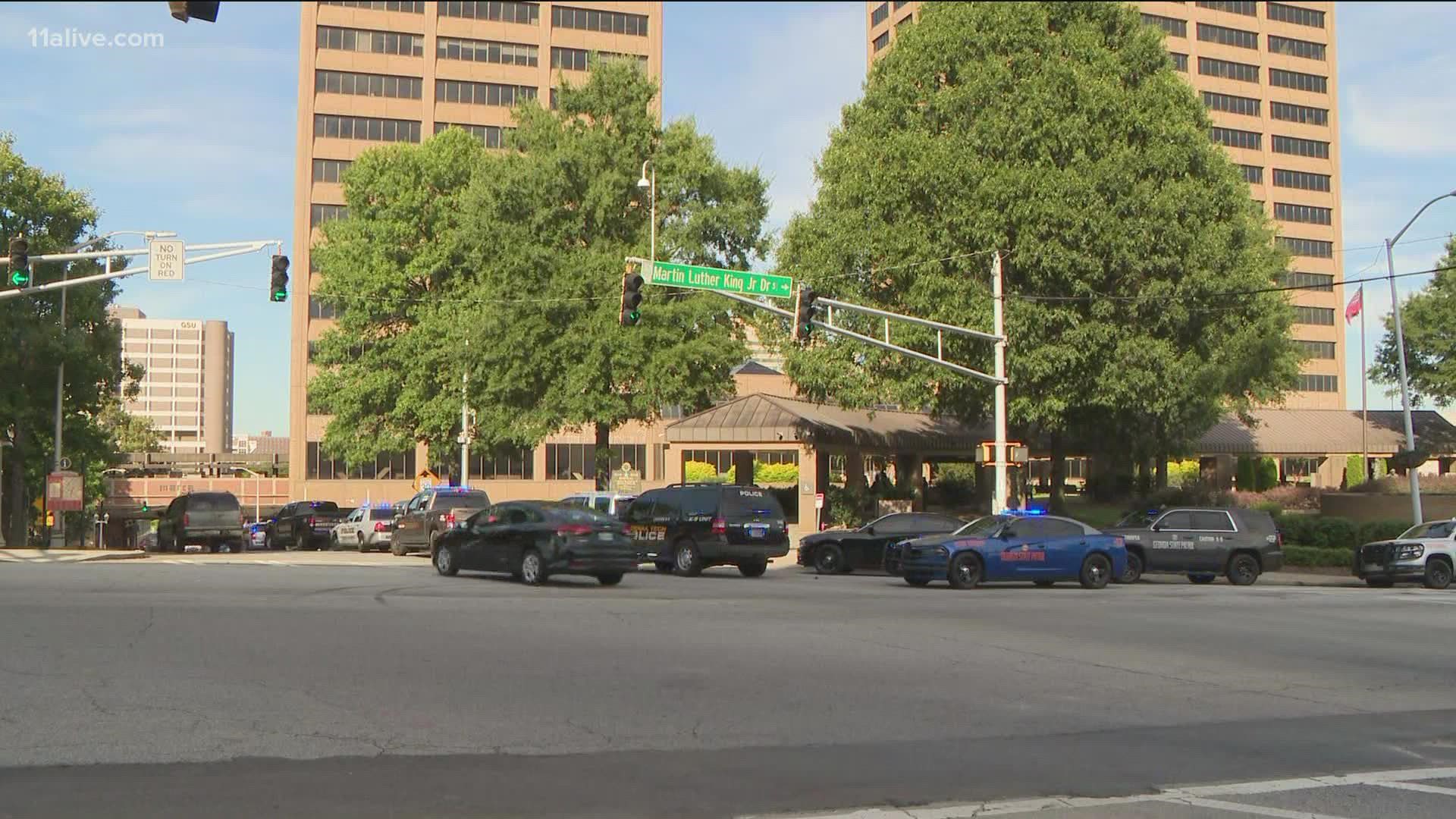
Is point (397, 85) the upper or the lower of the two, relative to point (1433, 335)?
upper

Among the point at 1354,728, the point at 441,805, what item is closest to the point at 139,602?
the point at 441,805

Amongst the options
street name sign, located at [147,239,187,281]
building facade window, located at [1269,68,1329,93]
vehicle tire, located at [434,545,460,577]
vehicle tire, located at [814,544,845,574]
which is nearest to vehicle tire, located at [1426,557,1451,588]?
vehicle tire, located at [814,544,845,574]

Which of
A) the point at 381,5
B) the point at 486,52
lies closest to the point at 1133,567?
the point at 486,52

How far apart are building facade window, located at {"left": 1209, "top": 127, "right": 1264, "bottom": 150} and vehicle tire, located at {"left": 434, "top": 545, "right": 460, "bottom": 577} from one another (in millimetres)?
88602

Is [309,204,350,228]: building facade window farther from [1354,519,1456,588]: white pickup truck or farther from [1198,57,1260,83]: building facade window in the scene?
[1198,57,1260,83]: building facade window

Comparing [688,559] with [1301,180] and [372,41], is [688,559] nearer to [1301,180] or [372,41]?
[372,41]

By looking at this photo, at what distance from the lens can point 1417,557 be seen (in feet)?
92.8

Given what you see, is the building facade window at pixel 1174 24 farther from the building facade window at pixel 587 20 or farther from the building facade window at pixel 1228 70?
the building facade window at pixel 587 20

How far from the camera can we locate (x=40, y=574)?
23.6m

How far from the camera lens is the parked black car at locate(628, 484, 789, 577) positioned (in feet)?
90.4

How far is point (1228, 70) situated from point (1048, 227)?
2890 inches

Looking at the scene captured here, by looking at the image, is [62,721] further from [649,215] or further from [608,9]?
[608,9]

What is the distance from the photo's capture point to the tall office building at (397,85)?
7744 cm

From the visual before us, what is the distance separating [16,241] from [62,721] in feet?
65.7
